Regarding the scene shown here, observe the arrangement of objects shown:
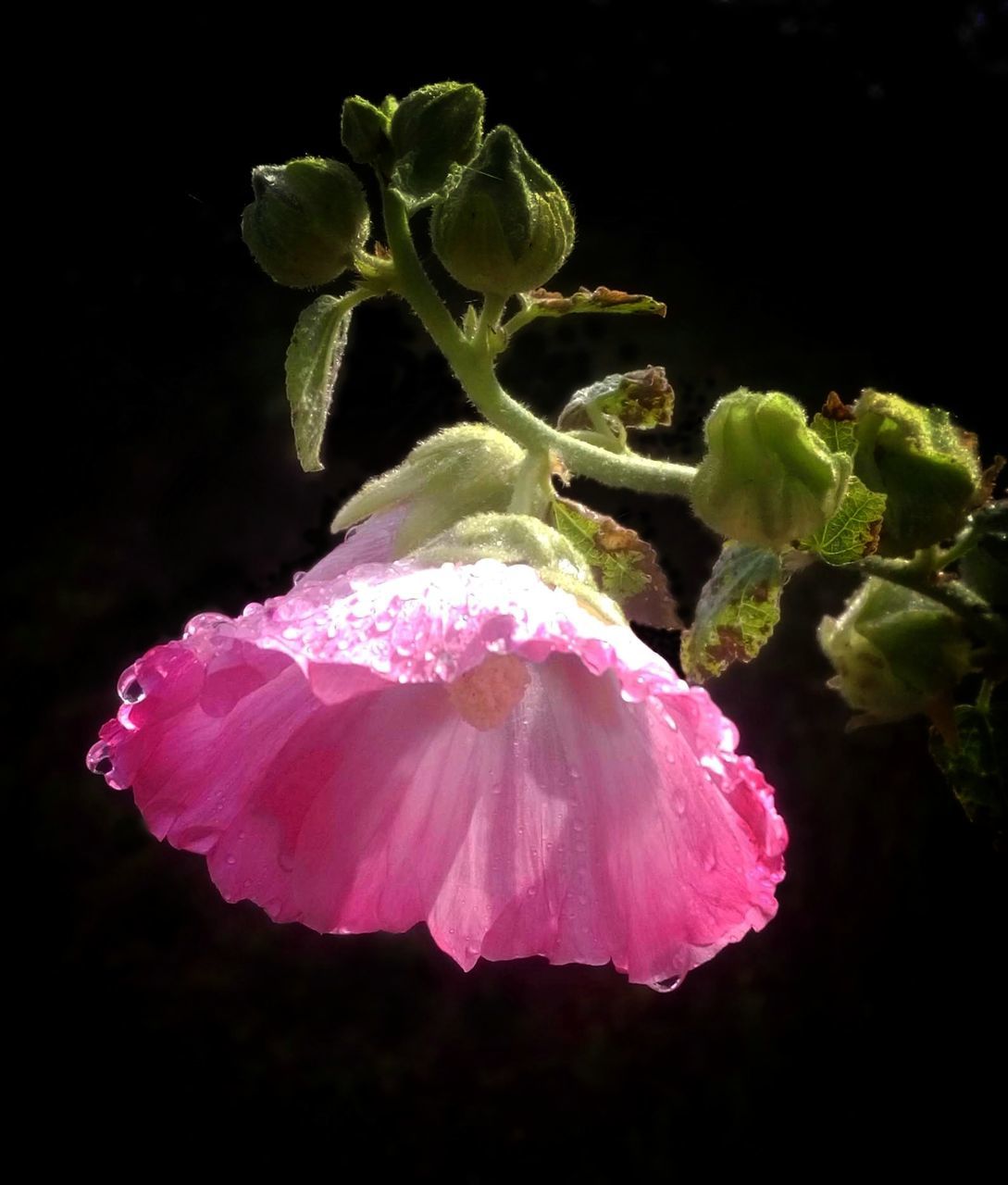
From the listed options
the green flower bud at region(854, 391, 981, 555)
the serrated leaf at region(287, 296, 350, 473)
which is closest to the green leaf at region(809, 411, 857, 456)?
the green flower bud at region(854, 391, 981, 555)

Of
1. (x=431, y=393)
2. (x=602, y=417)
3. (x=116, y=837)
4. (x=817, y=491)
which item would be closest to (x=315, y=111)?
(x=431, y=393)

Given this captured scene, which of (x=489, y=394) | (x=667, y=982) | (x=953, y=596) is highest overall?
(x=489, y=394)

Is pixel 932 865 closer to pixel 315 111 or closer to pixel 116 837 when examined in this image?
pixel 116 837

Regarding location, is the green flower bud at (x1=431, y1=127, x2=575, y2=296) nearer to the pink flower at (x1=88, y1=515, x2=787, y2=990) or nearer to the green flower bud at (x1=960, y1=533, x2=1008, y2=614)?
the pink flower at (x1=88, y1=515, x2=787, y2=990)

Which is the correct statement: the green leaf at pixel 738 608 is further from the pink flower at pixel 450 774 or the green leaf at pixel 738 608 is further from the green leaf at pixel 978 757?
the green leaf at pixel 978 757

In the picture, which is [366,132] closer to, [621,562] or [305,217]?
[305,217]

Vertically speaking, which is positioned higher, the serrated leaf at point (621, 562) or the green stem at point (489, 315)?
the green stem at point (489, 315)

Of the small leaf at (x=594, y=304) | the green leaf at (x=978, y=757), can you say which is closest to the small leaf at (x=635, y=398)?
the small leaf at (x=594, y=304)

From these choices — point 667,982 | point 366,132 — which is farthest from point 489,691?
point 366,132
